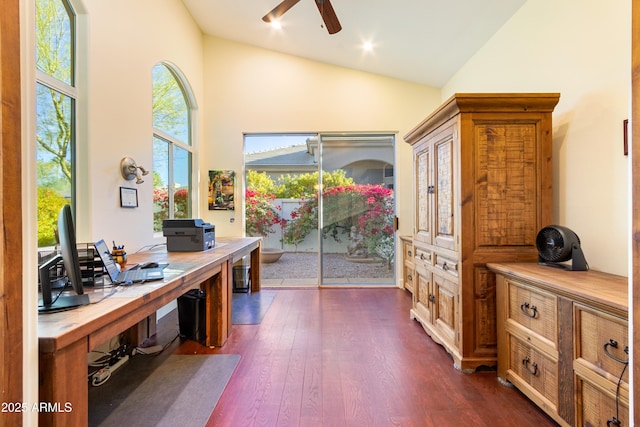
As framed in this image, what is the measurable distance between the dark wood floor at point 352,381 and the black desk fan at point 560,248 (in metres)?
0.92

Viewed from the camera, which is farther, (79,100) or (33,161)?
(79,100)

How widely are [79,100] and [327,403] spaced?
9.67 feet

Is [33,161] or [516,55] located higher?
[516,55]

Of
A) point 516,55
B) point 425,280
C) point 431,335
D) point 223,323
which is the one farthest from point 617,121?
point 223,323

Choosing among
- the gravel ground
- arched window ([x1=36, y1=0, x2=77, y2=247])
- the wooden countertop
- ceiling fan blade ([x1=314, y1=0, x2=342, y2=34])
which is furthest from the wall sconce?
the wooden countertop

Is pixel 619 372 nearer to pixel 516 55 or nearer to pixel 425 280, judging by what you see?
pixel 425 280

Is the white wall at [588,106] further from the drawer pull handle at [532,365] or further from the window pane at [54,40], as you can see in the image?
the window pane at [54,40]

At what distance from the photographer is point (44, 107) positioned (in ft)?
6.82

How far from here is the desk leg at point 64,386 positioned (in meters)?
0.91

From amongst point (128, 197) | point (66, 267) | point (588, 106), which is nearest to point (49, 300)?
point (66, 267)

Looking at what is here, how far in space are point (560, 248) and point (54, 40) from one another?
392 centimetres

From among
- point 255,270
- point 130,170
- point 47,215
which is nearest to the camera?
point 47,215

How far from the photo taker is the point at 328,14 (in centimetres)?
266

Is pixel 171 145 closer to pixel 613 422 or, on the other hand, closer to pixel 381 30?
pixel 381 30
